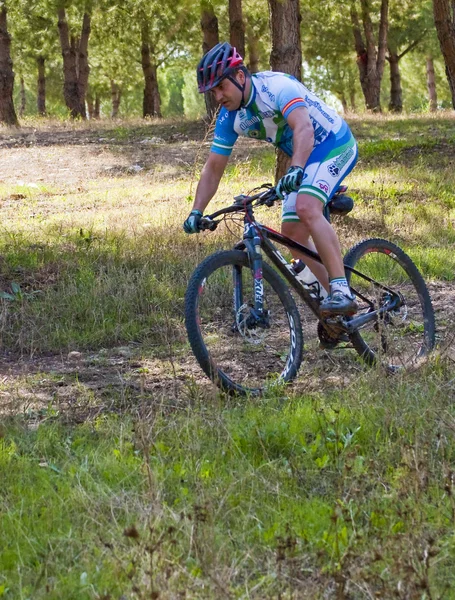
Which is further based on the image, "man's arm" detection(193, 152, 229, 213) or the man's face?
"man's arm" detection(193, 152, 229, 213)

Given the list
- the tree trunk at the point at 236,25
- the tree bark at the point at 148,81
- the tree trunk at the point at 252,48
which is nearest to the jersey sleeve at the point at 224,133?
the tree trunk at the point at 236,25

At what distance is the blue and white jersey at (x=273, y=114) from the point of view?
5043mm

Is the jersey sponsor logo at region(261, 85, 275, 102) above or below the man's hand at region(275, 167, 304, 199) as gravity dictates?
above

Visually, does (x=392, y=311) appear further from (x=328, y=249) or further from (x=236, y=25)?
(x=236, y=25)

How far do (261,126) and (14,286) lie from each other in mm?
3318

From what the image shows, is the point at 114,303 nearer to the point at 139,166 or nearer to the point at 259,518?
the point at 259,518

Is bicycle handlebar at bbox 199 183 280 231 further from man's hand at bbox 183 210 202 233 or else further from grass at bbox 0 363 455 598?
grass at bbox 0 363 455 598

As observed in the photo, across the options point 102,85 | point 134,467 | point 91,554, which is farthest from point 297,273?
point 102,85

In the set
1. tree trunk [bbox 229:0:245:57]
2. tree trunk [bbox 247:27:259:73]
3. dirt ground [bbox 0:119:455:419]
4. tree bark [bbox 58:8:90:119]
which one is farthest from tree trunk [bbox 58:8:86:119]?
dirt ground [bbox 0:119:455:419]

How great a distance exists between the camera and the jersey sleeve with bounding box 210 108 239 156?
17.3 ft

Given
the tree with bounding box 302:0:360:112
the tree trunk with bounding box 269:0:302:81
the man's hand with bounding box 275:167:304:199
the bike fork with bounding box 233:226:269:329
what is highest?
the tree with bounding box 302:0:360:112

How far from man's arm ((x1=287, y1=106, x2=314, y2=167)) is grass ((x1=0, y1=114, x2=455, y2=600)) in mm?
1357

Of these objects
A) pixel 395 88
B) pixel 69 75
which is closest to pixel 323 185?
pixel 69 75

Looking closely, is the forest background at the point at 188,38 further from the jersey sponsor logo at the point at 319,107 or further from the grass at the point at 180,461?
the jersey sponsor logo at the point at 319,107
